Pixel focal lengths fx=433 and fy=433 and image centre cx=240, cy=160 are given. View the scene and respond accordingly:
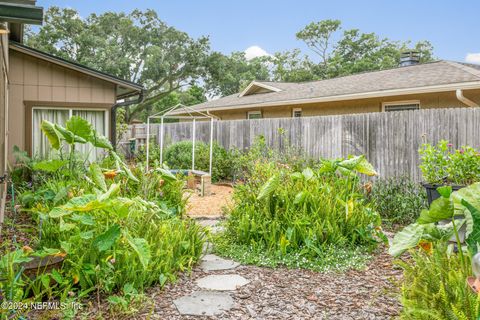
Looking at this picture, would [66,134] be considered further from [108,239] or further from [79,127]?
[108,239]

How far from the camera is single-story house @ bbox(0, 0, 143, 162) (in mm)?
8031

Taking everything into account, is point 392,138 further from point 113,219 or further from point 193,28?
point 193,28

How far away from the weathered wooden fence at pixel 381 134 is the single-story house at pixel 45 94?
3612mm

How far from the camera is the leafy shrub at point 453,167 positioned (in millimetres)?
5188

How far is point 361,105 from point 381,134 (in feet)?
14.0

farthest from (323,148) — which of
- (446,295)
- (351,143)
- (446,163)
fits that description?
(446,295)

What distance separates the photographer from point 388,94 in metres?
9.91

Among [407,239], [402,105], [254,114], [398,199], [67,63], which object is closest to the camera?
[407,239]

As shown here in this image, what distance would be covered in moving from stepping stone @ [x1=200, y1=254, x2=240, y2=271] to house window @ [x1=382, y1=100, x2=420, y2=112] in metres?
7.43

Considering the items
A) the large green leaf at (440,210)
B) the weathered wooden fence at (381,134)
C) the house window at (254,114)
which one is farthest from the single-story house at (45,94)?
the large green leaf at (440,210)

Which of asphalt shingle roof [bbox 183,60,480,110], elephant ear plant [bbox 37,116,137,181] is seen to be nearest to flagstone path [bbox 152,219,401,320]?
elephant ear plant [bbox 37,116,137,181]

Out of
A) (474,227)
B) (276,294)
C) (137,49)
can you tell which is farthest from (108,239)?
(137,49)

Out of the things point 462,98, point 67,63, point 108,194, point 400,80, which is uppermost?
point 400,80

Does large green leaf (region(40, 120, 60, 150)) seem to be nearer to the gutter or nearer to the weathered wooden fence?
the weathered wooden fence
